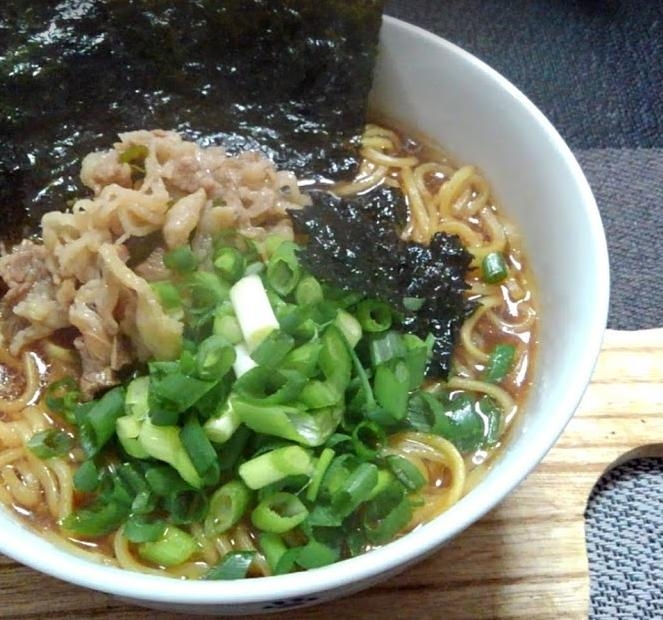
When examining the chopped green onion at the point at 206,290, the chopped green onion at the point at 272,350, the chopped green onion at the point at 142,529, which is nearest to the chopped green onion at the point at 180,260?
the chopped green onion at the point at 206,290

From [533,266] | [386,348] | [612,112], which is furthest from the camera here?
[612,112]

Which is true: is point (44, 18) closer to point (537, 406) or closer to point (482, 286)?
point (482, 286)

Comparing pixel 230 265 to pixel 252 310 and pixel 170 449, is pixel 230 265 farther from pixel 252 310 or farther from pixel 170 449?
pixel 170 449

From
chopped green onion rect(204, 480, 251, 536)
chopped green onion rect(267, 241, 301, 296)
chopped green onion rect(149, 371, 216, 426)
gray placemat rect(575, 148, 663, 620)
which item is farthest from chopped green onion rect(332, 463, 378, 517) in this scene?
gray placemat rect(575, 148, 663, 620)

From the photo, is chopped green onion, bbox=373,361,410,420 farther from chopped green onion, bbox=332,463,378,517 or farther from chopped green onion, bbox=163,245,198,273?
chopped green onion, bbox=163,245,198,273

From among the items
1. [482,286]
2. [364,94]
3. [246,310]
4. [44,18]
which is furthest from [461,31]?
[246,310]

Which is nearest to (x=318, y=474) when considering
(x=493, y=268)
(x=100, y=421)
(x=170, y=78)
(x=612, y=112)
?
(x=100, y=421)

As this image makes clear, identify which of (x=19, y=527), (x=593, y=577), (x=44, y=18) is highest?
(x=44, y=18)

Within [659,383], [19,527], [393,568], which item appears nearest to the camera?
[393,568]
